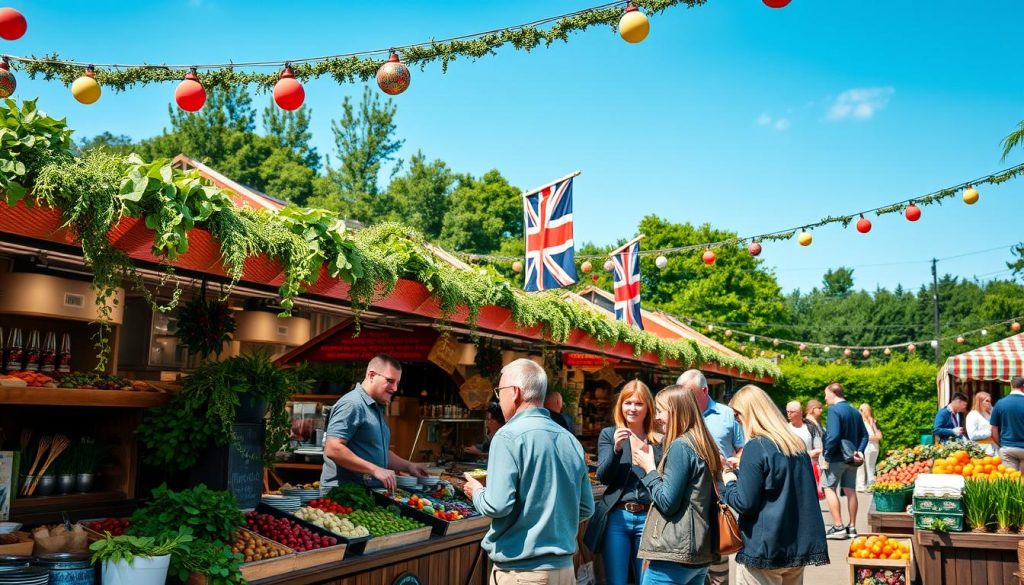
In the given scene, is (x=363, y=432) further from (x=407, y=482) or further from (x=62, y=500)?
(x=62, y=500)

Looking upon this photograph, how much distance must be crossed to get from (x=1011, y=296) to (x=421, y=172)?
3462cm

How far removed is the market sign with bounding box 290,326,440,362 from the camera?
384 inches

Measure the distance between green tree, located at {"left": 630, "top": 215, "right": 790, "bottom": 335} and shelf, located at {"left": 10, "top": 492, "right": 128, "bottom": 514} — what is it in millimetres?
39711

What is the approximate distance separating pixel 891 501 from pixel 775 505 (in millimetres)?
4494

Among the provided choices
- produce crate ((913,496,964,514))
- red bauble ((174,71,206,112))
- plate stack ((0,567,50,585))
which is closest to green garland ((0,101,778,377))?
plate stack ((0,567,50,585))

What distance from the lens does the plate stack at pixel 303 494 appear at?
6048 millimetres

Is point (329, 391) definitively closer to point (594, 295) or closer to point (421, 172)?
point (594, 295)

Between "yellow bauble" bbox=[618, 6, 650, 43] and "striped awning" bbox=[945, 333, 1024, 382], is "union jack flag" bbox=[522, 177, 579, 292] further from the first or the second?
"striped awning" bbox=[945, 333, 1024, 382]

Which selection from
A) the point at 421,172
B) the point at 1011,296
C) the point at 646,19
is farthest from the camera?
the point at 1011,296

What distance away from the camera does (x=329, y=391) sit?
40.3 feet

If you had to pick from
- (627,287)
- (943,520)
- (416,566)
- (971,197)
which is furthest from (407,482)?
(971,197)

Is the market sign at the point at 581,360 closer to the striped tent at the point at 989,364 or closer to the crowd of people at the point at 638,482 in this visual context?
the striped tent at the point at 989,364

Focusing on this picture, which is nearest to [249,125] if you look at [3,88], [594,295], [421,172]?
[421,172]

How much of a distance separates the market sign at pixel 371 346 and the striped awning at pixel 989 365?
31.5ft
